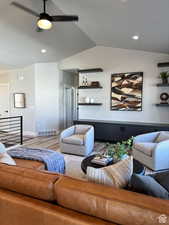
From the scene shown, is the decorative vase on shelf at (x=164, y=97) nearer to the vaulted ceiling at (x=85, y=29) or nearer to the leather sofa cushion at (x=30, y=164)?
the vaulted ceiling at (x=85, y=29)

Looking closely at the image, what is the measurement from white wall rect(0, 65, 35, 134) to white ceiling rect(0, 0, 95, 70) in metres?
0.35

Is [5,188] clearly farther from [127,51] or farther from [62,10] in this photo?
[127,51]

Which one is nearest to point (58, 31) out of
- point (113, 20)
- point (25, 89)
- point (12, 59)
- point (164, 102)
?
point (113, 20)

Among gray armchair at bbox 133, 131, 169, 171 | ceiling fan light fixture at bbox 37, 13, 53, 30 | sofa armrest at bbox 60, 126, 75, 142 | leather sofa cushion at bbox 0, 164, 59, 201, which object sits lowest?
gray armchair at bbox 133, 131, 169, 171

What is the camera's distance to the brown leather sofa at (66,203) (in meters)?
1.12

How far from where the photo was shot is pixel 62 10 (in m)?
4.00

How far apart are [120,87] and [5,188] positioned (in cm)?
493

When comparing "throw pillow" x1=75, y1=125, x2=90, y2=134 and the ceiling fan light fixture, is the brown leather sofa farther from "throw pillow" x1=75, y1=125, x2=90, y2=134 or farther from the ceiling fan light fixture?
"throw pillow" x1=75, y1=125, x2=90, y2=134

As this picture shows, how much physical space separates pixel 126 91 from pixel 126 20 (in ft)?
8.23

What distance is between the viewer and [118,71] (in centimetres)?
594

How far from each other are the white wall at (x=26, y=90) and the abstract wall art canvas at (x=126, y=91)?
3.13 m

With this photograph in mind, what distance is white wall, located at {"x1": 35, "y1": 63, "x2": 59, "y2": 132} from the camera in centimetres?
689

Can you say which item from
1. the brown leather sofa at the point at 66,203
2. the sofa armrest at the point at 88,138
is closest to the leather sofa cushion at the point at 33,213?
the brown leather sofa at the point at 66,203

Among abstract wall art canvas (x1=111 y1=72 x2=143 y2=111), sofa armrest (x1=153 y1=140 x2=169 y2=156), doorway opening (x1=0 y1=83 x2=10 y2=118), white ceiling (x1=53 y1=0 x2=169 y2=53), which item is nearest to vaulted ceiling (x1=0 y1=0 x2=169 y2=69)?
white ceiling (x1=53 y1=0 x2=169 y2=53)
